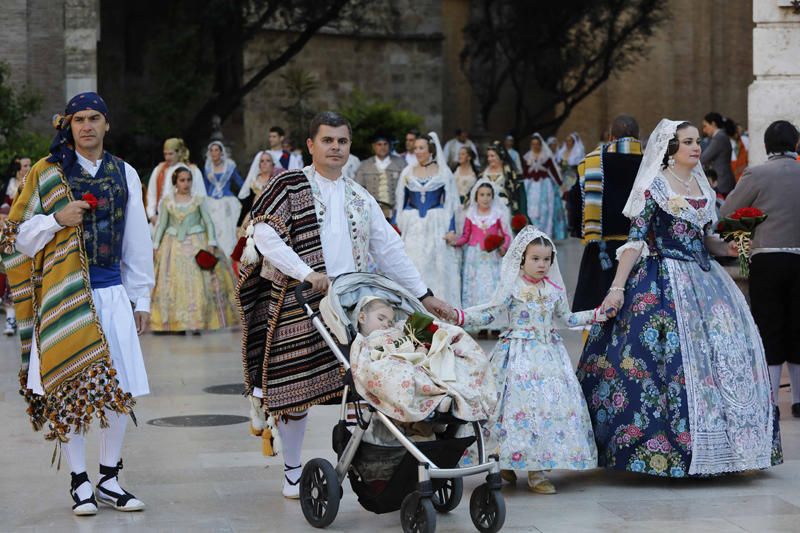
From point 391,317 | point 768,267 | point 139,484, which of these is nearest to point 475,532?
point 391,317

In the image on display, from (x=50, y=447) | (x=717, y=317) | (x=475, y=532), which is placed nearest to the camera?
(x=475, y=532)

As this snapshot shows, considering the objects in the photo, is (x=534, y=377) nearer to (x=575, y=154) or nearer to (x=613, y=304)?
(x=613, y=304)

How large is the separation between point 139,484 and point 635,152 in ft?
14.1

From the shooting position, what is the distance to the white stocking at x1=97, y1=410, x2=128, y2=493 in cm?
705

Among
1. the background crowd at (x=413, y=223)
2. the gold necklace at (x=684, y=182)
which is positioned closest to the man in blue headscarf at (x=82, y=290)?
the gold necklace at (x=684, y=182)

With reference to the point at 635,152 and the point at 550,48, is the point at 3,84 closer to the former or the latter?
the point at 635,152

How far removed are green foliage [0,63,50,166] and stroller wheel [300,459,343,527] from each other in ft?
47.6

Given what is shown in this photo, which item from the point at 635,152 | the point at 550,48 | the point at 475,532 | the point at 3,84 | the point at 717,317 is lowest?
the point at 475,532

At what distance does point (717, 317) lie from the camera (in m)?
7.77

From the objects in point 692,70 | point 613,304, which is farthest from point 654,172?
point 692,70

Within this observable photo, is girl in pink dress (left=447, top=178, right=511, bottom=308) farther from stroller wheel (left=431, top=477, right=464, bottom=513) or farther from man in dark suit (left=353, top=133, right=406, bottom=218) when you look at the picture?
stroller wheel (left=431, top=477, right=464, bottom=513)

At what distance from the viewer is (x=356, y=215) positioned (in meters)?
7.12

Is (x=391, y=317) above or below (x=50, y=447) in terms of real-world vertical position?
above

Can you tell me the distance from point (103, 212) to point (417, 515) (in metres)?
2.15
